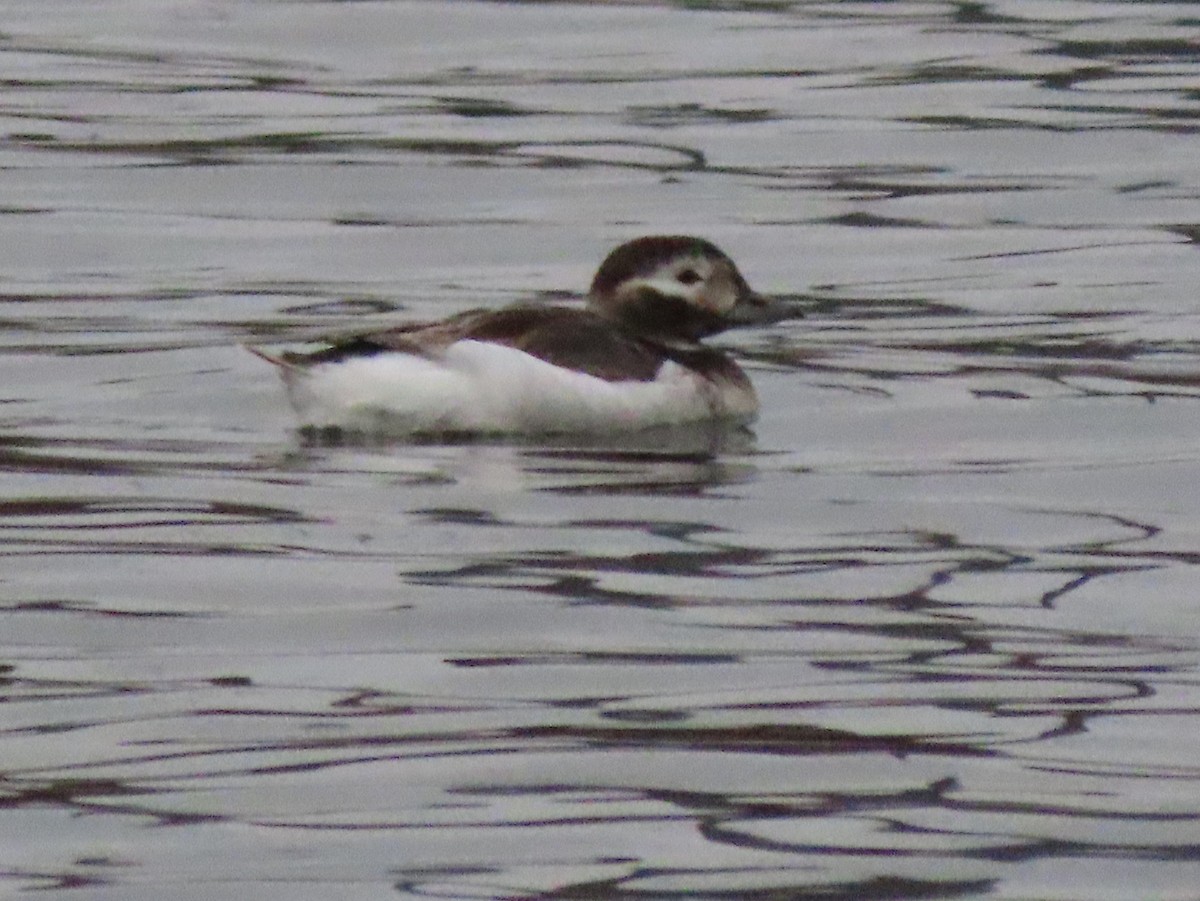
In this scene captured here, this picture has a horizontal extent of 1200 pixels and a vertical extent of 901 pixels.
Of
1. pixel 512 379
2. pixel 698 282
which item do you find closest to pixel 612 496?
pixel 512 379

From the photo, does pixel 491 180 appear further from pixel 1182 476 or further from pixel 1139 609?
pixel 1139 609

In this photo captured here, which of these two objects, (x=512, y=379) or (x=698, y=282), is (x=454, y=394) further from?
(x=698, y=282)

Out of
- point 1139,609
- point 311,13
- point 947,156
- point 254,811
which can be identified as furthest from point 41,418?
point 311,13

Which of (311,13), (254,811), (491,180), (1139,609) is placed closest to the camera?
(254,811)

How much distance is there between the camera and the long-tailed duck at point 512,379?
10656 mm

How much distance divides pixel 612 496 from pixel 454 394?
923mm

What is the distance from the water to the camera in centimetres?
665

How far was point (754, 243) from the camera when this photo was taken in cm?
1511

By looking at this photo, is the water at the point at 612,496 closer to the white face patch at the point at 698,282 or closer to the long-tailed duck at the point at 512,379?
the long-tailed duck at the point at 512,379

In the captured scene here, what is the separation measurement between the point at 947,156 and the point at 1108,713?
380 inches

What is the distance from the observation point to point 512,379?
10688 millimetres

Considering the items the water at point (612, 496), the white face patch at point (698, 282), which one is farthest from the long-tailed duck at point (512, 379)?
the white face patch at point (698, 282)

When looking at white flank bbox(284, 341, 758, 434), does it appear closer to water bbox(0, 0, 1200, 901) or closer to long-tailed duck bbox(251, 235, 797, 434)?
long-tailed duck bbox(251, 235, 797, 434)

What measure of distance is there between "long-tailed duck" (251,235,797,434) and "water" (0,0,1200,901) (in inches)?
6.9
